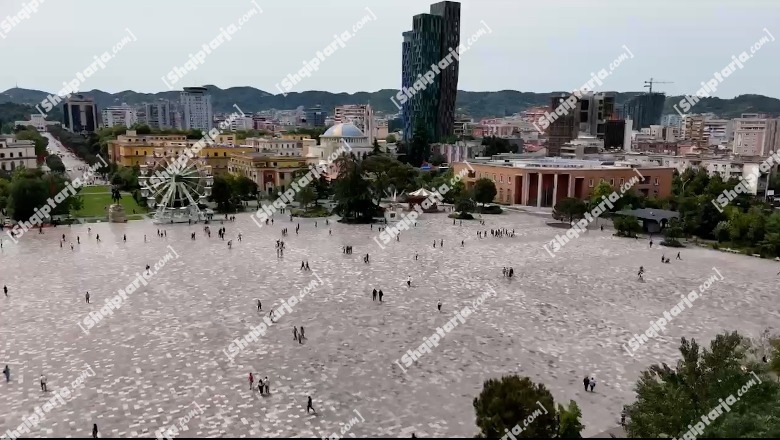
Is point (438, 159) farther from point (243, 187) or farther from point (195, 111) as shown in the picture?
point (195, 111)

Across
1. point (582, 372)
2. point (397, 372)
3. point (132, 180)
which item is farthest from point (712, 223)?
point (132, 180)

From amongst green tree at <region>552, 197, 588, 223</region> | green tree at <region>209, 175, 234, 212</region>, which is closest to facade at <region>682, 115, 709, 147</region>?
green tree at <region>552, 197, 588, 223</region>

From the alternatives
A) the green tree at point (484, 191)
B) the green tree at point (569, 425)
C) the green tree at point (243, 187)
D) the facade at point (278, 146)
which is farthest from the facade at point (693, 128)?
the green tree at point (569, 425)

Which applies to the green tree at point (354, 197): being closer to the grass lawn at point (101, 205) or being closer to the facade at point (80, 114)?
the grass lawn at point (101, 205)

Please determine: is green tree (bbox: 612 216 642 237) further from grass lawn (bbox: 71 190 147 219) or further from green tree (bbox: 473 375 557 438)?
grass lawn (bbox: 71 190 147 219)

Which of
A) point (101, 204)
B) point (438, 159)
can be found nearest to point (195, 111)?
point (438, 159)
